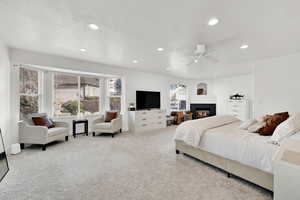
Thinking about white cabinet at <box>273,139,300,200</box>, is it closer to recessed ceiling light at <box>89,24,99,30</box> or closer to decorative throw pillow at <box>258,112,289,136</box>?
decorative throw pillow at <box>258,112,289,136</box>

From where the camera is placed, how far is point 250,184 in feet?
6.28

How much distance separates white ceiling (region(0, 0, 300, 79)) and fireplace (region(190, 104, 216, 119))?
4.17 metres

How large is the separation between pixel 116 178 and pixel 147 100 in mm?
3906

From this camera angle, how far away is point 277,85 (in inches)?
152

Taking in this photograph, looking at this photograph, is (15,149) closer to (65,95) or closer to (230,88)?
(65,95)

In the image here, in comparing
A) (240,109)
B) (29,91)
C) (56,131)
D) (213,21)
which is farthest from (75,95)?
(240,109)

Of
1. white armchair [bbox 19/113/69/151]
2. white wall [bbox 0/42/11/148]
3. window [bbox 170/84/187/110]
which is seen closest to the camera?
white wall [bbox 0/42/11/148]

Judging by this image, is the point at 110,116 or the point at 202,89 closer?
the point at 110,116

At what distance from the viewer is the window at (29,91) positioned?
3656 mm

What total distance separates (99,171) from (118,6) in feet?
8.24

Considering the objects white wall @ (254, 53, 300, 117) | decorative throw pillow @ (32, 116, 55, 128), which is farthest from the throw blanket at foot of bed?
decorative throw pillow @ (32, 116, 55, 128)

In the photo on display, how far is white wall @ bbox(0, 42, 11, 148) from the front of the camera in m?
2.92

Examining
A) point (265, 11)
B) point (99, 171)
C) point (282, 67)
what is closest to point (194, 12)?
point (265, 11)

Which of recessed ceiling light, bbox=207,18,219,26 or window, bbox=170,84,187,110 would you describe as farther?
window, bbox=170,84,187,110
